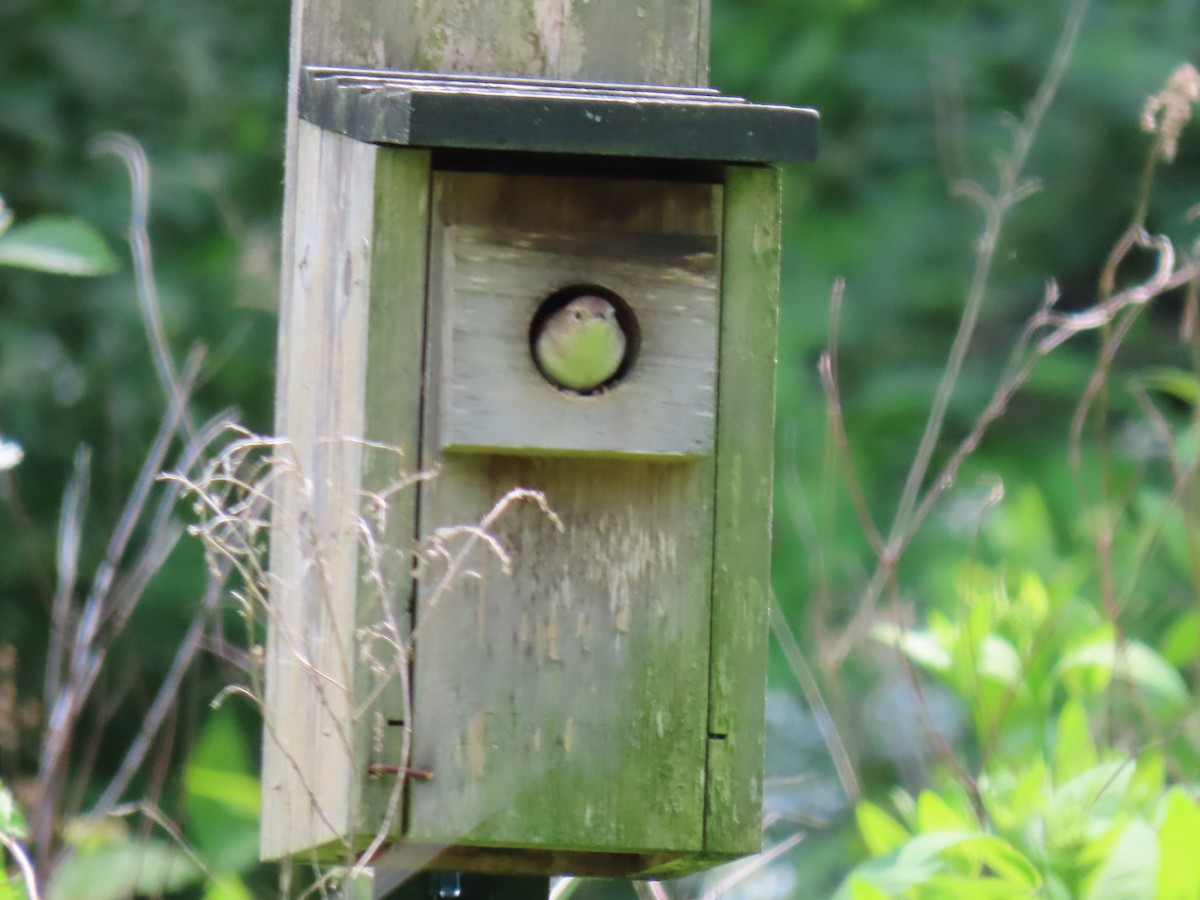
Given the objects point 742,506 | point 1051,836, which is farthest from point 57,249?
point 1051,836

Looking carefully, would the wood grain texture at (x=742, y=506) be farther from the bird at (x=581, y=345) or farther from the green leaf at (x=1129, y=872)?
the green leaf at (x=1129, y=872)

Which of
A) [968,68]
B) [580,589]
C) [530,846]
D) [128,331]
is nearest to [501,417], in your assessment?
[580,589]

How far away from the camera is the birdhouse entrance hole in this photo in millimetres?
1788

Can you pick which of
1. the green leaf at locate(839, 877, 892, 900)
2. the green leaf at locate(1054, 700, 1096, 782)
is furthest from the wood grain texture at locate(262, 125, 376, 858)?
the green leaf at locate(1054, 700, 1096, 782)

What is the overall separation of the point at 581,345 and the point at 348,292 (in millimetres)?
249

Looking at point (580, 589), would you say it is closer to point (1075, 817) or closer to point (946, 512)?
point (1075, 817)

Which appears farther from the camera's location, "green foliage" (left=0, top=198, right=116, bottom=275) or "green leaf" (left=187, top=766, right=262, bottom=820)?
"green leaf" (left=187, top=766, right=262, bottom=820)

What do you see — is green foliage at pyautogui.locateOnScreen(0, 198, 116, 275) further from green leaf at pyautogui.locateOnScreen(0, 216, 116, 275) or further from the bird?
the bird

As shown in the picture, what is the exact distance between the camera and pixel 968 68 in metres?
5.38

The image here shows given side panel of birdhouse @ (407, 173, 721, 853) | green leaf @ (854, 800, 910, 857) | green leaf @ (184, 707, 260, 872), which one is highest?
side panel of birdhouse @ (407, 173, 721, 853)

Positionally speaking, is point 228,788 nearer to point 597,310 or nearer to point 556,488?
point 556,488

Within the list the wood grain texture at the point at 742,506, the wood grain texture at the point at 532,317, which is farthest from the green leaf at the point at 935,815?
the wood grain texture at the point at 532,317

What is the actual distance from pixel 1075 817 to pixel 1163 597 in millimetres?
2464

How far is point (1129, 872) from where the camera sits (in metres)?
2.18
